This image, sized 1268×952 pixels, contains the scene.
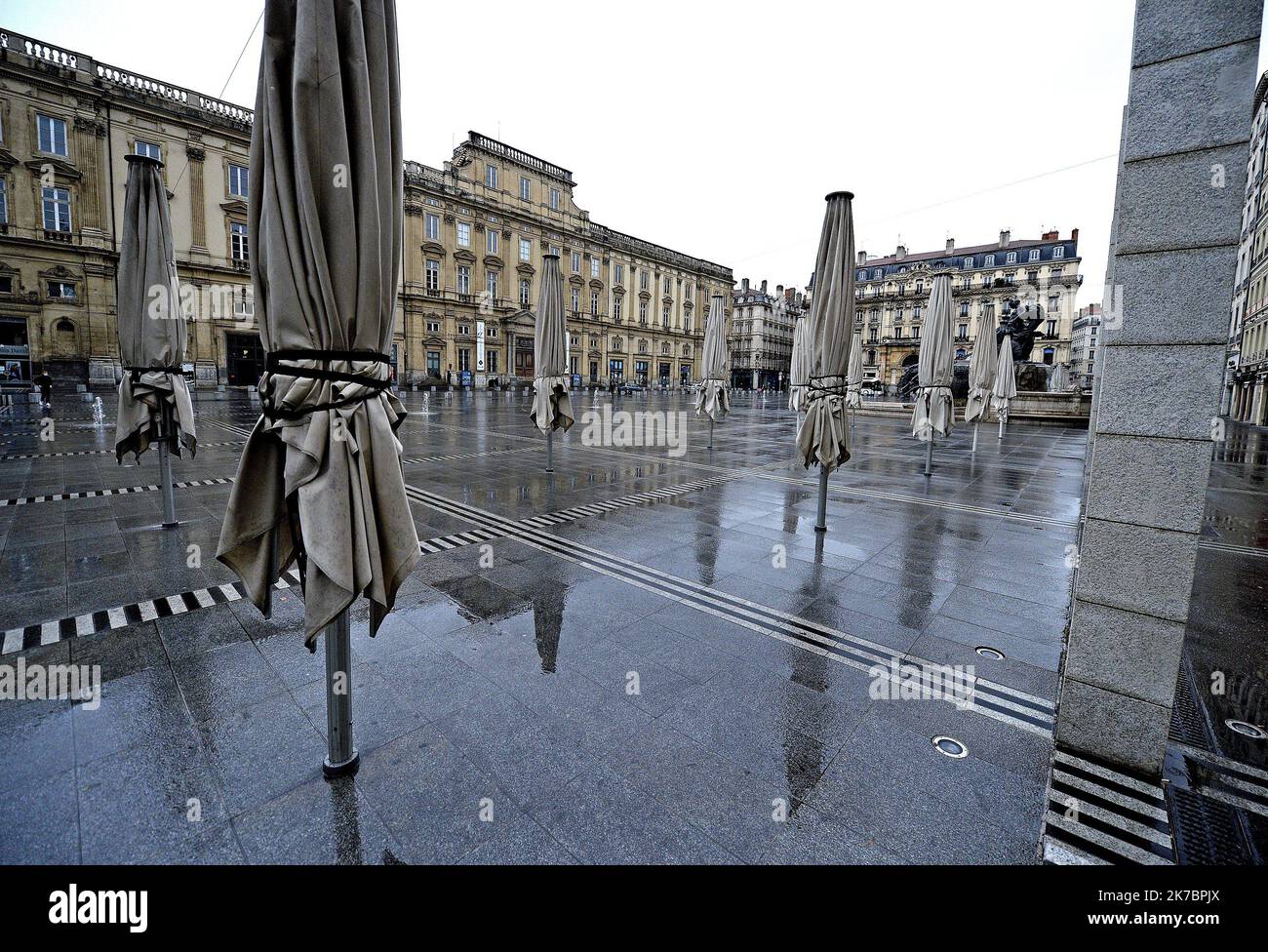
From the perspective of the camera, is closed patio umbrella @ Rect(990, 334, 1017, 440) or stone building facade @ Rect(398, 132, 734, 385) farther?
stone building facade @ Rect(398, 132, 734, 385)

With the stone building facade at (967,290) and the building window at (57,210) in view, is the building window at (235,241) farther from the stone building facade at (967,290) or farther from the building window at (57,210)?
the stone building facade at (967,290)

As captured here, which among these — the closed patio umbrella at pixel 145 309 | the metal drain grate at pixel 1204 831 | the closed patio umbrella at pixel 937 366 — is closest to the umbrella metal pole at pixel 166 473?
the closed patio umbrella at pixel 145 309

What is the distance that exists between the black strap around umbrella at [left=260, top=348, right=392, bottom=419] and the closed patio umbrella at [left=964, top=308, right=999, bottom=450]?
655 inches

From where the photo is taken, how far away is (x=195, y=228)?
3566 cm

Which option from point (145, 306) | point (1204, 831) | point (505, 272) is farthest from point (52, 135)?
point (1204, 831)

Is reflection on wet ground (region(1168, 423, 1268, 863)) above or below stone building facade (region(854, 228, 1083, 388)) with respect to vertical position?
below

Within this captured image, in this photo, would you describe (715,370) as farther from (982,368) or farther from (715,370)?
(982,368)

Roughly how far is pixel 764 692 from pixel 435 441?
1383 centimetres

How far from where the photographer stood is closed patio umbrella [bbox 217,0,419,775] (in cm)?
239

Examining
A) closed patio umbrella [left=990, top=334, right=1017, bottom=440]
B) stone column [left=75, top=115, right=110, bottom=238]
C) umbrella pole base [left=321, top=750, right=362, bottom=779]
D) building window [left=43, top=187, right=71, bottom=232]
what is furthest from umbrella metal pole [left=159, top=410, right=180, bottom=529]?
building window [left=43, top=187, right=71, bottom=232]

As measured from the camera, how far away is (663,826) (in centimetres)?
264

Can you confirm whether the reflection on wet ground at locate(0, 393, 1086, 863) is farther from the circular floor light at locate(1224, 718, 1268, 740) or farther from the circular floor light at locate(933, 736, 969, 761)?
the circular floor light at locate(1224, 718, 1268, 740)

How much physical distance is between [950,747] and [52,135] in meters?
48.5

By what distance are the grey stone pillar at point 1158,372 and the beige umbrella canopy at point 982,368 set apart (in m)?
13.9
